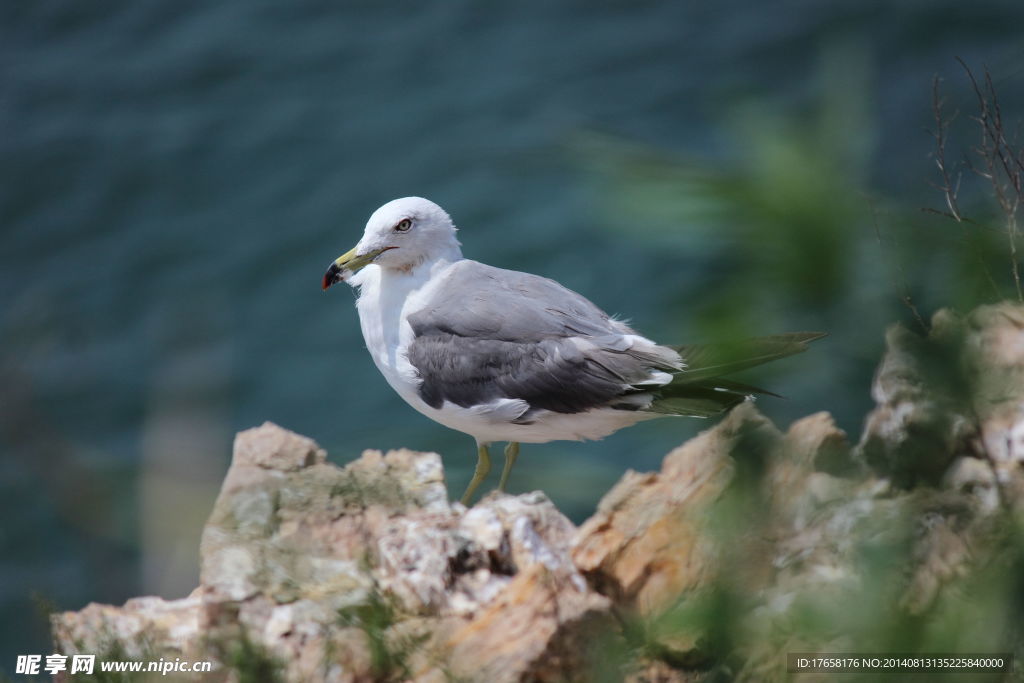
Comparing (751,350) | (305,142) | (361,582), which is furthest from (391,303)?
(305,142)

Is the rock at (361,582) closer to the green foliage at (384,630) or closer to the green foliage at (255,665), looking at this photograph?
the green foliage at (384,630)

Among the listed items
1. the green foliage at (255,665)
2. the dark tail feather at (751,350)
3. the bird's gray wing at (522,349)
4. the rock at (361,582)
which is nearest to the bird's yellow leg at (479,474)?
the rock at (361,582)

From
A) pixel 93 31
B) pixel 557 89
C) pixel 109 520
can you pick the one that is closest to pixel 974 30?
pixel 557 89

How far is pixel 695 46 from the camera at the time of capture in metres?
14.2

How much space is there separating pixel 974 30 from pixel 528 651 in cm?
1111

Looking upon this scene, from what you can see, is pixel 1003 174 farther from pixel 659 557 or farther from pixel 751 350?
pixel 751 350

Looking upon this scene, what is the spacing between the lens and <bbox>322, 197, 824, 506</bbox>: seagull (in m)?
5.79

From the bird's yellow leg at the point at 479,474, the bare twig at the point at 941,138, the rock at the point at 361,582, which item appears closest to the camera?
the bare twig at the point at 941,138

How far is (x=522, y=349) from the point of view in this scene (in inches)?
235

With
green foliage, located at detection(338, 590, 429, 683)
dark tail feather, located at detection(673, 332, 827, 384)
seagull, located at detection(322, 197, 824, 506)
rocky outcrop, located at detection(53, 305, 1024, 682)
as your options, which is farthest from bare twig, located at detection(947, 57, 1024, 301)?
seagull, located at detection(322, 197, 824, 506)

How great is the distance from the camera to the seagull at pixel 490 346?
19.0 feet

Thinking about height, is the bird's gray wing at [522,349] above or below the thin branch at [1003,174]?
below

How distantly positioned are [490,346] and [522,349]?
18cm

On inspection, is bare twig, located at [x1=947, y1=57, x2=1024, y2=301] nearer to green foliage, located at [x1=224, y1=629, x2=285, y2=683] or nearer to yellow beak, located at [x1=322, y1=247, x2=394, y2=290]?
green foliage, located at [x1=224, y1=629, x2=285, y2=683]
